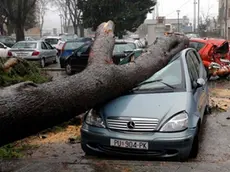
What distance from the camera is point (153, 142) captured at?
15.4 feet

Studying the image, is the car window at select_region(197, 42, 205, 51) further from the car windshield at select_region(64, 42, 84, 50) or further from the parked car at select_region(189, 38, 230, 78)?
the car windshield at select_region(64, 42, 84, 50)

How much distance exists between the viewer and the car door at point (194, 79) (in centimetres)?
571

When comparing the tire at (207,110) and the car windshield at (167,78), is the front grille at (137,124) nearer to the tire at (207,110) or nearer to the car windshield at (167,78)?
the car windshield at (167,78)

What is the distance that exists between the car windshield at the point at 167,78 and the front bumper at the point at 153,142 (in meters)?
1.02

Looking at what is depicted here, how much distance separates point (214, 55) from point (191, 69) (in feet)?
22.7

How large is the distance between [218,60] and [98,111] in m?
8.80

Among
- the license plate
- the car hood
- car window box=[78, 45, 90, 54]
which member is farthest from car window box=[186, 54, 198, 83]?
car window box=[78, 45, 90, 54]

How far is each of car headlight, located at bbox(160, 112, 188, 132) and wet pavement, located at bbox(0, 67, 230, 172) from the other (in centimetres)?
42

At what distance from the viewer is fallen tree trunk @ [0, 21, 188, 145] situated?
12.6ft

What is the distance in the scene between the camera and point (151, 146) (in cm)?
469

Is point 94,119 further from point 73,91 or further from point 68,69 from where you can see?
point 68,69

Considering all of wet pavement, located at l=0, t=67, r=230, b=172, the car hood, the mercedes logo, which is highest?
the car hood

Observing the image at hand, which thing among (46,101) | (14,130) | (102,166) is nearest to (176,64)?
→ (102,166)

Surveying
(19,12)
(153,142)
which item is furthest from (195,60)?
(19,12)
